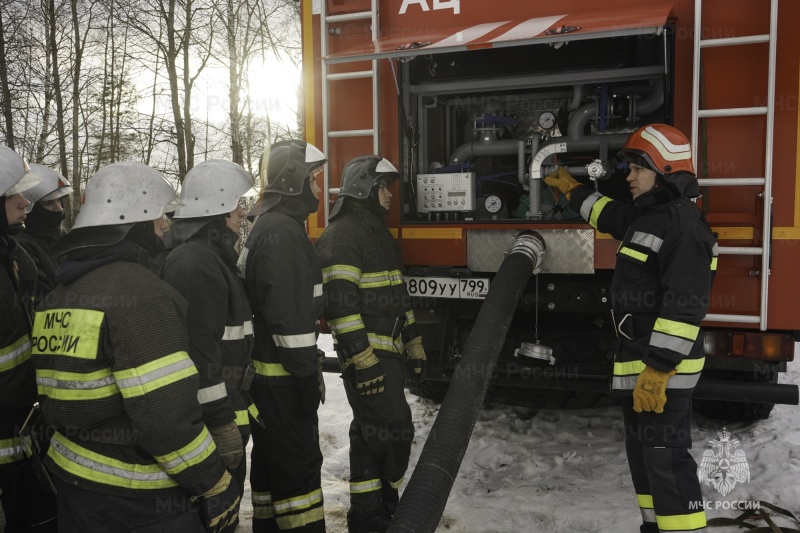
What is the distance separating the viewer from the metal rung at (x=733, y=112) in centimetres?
326

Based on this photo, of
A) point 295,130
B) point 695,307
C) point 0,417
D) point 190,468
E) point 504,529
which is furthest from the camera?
point 295,130

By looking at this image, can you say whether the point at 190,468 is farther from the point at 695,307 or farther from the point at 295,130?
the point at 295,130

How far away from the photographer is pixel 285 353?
9.97 ft

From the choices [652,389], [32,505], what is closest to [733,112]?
[652,389]

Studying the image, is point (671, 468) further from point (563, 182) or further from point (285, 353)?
point (285, 353)

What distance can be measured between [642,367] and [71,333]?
7.82 ft

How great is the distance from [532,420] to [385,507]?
1803 millimetres

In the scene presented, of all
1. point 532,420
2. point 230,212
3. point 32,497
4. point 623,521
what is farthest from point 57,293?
point 532,420

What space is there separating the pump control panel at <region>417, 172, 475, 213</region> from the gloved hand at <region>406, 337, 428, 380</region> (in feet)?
2.79

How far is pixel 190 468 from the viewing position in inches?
77.4

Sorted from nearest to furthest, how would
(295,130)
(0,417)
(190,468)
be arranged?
(190,468)
(0,417)
(295,130)

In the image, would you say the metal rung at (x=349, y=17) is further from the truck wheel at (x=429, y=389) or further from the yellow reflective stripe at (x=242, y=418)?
the truck wheel at (x=429, y=389)

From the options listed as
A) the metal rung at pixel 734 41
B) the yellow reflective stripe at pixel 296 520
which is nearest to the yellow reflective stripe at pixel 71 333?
the yellow reflective stripe at pixel 296 520

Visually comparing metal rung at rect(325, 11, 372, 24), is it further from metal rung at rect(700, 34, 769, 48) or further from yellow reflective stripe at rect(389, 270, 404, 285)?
metal rung at rect(700, 34, 769, 48)
